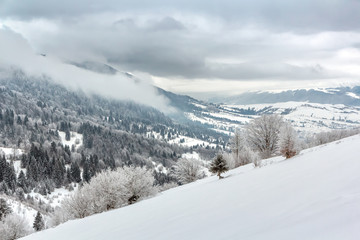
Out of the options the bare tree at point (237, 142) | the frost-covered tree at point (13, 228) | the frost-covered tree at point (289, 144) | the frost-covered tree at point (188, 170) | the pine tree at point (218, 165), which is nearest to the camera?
the frost-covered tree at point (289, 144)

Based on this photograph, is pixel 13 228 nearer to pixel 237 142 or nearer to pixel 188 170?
pixel 188 170

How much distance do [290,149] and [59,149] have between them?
662 ft

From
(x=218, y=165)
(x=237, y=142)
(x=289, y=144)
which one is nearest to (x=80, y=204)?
(x=218, y=165)

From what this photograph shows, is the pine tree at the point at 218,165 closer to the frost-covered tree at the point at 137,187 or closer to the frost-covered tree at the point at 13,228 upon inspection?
the frost-covered tree at the point at 137,187

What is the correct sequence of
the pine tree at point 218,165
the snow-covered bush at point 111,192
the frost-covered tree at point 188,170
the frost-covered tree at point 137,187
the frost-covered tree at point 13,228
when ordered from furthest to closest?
1. the frost-covered tree at point 188,170
2. the frost-covered tree at point 13,228
3. the frost-covered tree at point 137,187
4. the pine tree at point 218,165
5. the snow-covered bush at point 111,192

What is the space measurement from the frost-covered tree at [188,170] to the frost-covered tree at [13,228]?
29.7 meters

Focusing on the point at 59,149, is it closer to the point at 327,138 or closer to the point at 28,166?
the point at 28,166

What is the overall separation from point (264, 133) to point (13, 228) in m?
47.1

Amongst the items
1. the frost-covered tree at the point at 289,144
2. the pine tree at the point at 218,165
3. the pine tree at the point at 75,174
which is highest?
the frost-covered tree at the point at 289,144

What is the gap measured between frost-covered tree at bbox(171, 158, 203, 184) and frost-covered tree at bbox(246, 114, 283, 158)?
12.4 m

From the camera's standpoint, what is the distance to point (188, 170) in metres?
55.9

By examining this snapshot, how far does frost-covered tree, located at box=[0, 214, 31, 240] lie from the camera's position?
129 feet

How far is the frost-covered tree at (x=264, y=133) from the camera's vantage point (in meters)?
50.6

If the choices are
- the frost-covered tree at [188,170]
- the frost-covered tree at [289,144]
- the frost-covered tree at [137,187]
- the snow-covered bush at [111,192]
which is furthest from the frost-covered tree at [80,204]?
the frost-covered tree at [188,170]
